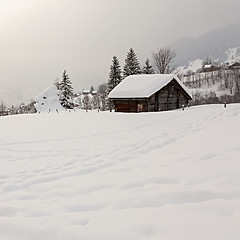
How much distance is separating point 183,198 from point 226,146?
3.77 m

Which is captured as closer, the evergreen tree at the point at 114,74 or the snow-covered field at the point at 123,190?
the snow-covered field at the point at 123,190

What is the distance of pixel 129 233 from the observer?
316cm

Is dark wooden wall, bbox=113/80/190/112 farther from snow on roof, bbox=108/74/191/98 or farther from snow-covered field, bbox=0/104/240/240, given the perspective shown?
snow-covered field, bbox=0/104/240/240

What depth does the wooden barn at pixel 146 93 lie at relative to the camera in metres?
23.4

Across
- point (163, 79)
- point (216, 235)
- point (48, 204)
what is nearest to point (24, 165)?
point (48, 204)

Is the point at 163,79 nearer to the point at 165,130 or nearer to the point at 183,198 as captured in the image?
the point at 165,130

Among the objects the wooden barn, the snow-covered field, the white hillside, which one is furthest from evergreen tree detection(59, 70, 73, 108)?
the snow-covered field

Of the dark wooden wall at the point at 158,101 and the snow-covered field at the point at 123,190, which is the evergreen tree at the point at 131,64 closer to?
the dark wooden wall at the point at 158,101

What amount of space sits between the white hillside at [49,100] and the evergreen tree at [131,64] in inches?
615

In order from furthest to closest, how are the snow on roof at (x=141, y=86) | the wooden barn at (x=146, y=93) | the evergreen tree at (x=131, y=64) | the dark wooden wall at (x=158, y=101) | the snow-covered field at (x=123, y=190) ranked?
the evergreen tree at (x=131, y=64)
the dark wooden wall at (x=158, y=101)
the wooden barn at (x=146, y=93)
the snow on roof at (x=141, y=86)
the snow-covered field at (x=123, y=190)

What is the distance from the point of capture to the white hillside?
48.1 metres

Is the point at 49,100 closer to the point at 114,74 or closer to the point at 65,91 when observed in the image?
the point at 65,91

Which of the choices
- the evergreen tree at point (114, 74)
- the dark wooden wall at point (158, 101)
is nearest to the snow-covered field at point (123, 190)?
the dark wooden wall at point (158, 101)

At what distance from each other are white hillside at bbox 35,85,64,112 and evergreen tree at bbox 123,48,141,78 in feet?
51.2
